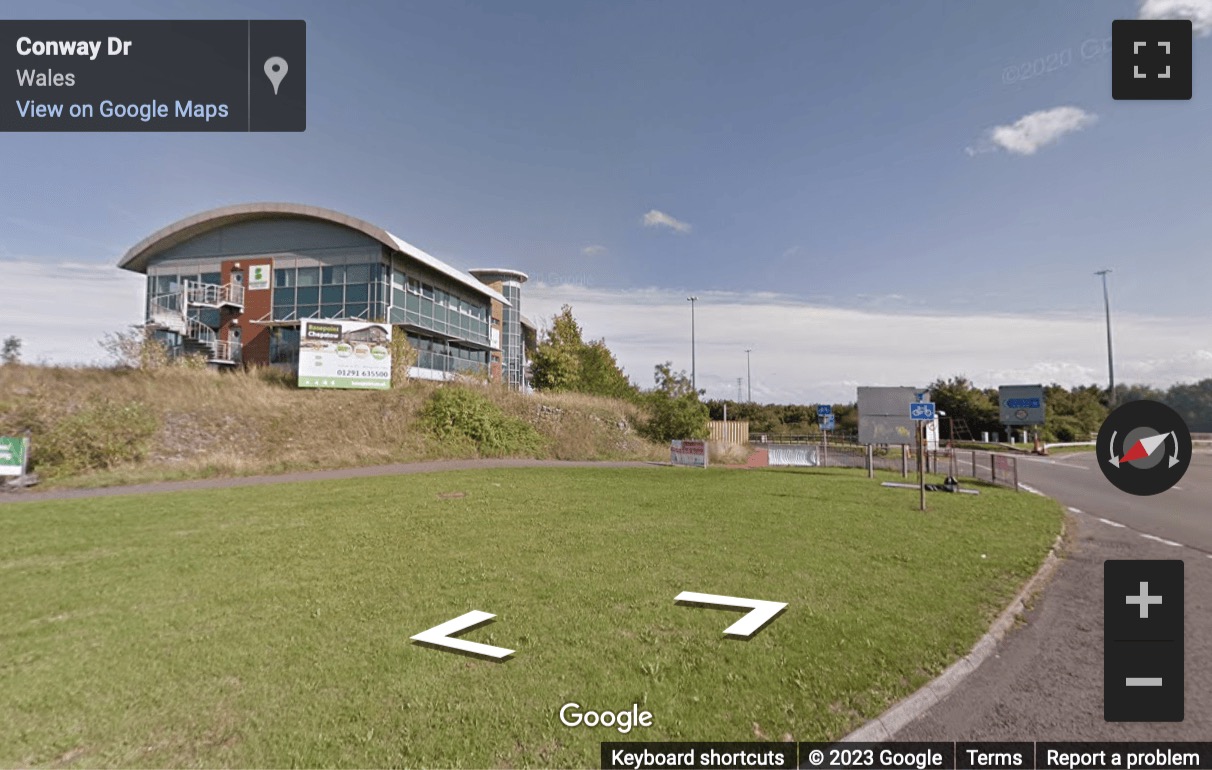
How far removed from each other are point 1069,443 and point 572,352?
4257 centimetres

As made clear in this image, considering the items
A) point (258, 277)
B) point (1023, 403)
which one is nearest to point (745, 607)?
point (1023, 403)

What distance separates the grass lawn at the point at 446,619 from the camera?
325 cm

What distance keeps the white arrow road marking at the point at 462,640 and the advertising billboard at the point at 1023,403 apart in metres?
36.3

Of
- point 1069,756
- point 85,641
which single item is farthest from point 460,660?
point 1069,756

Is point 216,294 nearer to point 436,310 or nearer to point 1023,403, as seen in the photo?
point 436,310

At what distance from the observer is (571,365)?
129ft

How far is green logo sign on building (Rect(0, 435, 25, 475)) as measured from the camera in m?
14.1

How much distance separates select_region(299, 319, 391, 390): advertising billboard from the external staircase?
34.9 feet

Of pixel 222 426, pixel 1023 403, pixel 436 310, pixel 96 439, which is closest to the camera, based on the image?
pixel 96 439

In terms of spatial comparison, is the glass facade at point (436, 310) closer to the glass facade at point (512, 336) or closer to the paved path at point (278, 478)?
the glass facade at point (512, 336)

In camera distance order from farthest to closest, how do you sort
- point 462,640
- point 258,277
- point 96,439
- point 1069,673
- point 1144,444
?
point 258,277 < point 96,439 < point 462,640 < point 1069,673 < point 1144,444

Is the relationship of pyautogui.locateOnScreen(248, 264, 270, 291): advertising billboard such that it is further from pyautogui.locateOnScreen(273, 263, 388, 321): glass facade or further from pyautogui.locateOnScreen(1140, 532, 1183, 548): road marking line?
pyautogui.locateOnScreen(1140, 532, 1183, 548): road marking line

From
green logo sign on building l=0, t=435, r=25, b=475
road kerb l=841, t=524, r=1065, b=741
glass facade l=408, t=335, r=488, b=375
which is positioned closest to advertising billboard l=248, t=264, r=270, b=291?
glass facade l=408, t=335, r=488, b=375

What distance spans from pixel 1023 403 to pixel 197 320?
53.4 metres
